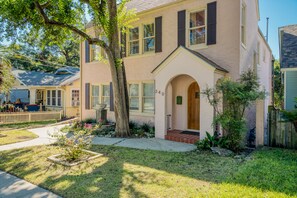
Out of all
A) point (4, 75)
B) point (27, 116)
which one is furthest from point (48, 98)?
point (4, 75)

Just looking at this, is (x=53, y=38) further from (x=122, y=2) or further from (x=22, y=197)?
(x=22, y=197)

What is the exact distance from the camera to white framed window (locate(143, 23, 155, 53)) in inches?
456

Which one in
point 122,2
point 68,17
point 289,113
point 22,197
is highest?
point 122,2

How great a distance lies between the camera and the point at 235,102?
7484 mm

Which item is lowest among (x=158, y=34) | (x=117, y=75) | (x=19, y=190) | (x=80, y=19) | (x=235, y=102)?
(x=19, y=190)

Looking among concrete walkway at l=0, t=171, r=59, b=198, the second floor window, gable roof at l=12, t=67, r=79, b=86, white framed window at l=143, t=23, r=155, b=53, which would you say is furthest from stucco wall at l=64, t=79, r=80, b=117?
concrete walkway at l=0, t=171, r=59, b=198

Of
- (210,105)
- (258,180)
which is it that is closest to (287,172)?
(258,180)

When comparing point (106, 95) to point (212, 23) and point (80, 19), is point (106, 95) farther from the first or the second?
point (212, 23)

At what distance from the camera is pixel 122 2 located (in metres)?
10.4

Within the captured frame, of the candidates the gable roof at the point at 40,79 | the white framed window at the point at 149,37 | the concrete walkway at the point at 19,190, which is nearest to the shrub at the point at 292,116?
the white framed window at the point at 149,37

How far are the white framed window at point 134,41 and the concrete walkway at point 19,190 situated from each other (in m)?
9.01

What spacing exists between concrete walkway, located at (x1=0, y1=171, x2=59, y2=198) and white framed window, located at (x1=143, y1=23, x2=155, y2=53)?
349 inches

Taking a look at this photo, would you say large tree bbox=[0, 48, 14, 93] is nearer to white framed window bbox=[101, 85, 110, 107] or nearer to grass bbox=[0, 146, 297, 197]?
white framed window bbox=[101, 85, 110, 107]

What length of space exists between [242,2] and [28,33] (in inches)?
417
